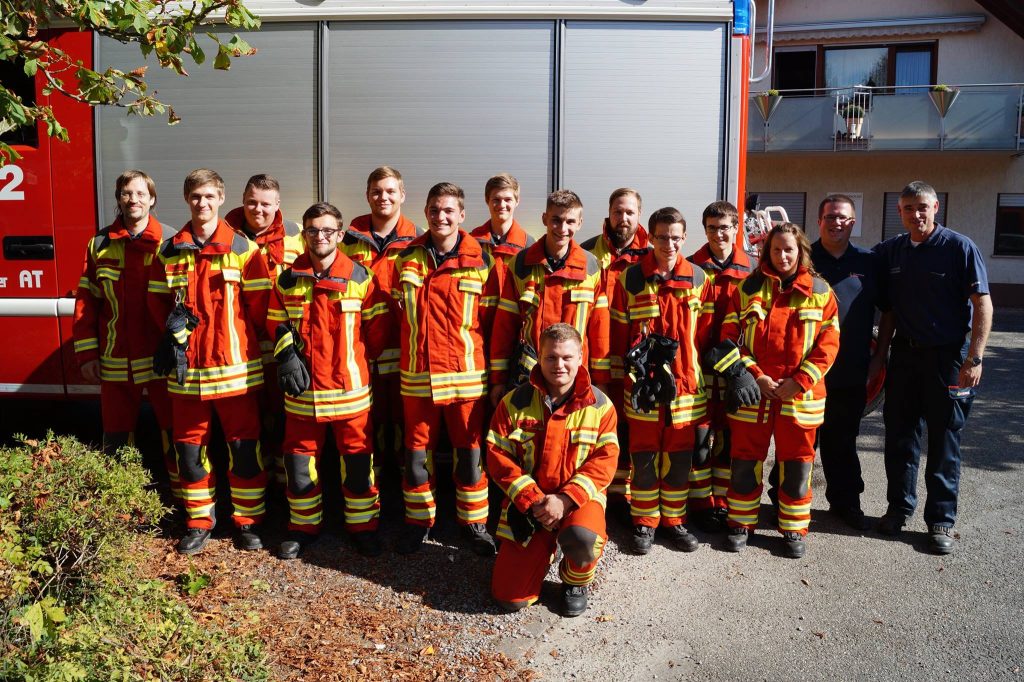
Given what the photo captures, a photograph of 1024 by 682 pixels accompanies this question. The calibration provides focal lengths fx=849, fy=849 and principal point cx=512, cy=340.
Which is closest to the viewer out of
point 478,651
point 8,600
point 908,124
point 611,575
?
point 8,600

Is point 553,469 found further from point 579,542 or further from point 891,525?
point 891,525

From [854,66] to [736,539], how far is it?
1646 centimetres

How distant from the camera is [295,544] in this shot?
4301 mm

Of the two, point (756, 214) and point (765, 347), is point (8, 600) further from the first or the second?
point (756, 214)

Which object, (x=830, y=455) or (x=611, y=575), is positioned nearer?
(x=611, y=575)

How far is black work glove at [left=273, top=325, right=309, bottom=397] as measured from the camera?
4.07 m

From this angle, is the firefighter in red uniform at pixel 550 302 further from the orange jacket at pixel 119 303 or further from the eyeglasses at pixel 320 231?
the orange jacket at pixel 119 303

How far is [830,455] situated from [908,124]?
1383cm

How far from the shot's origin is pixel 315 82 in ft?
16.0

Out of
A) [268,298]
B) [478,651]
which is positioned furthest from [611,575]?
[268,298]

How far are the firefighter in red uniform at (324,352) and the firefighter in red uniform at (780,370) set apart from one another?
1.77 meters

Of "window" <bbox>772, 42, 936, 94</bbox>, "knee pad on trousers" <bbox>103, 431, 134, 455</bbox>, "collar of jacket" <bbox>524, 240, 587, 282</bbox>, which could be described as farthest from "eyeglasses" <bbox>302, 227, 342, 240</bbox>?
"window" <bbox>772, 42, 936, 94</bbox>

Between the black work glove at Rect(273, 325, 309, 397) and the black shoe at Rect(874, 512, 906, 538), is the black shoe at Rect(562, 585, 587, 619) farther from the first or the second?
the black shoe at Rect(874, 512, 906, 538)

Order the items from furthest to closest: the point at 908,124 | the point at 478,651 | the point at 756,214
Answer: the point at 908,124 → the point at 756,214 → the point at 478,651
